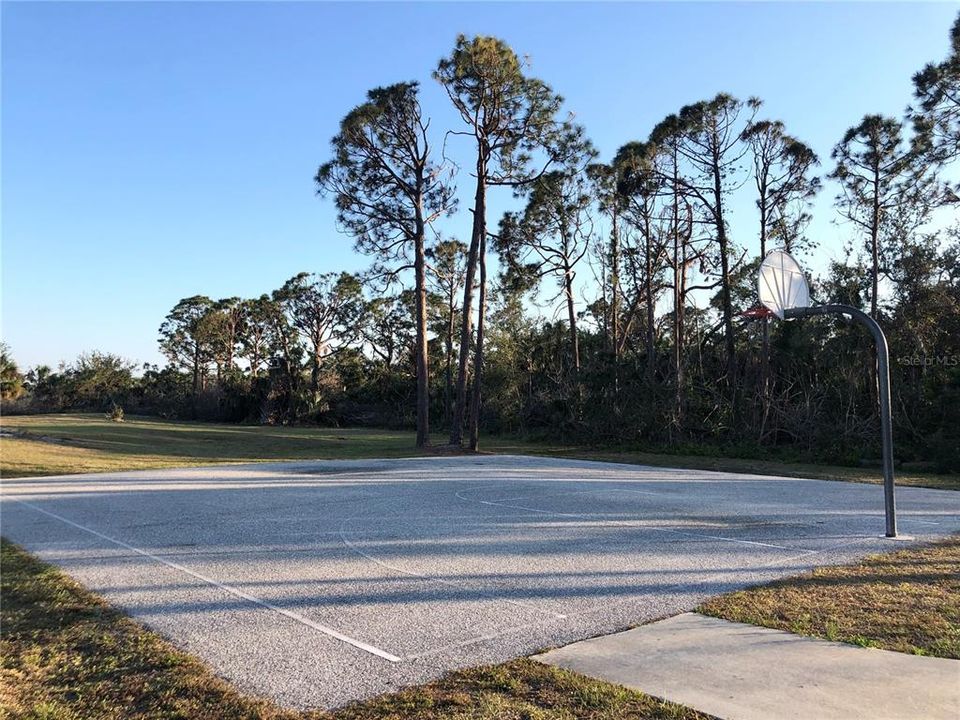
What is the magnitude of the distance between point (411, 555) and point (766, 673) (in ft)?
11.9

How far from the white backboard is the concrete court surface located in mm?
2447

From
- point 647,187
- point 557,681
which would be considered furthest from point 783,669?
point 647,187

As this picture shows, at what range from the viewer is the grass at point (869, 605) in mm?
3912

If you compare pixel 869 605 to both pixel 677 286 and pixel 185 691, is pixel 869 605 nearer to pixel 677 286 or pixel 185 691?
pixel 185 691

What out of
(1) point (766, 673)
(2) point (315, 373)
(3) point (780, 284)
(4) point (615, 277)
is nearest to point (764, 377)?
(4) point (615, 277)

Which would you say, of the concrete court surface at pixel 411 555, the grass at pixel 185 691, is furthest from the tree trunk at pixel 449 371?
the grass at pixel 185 691

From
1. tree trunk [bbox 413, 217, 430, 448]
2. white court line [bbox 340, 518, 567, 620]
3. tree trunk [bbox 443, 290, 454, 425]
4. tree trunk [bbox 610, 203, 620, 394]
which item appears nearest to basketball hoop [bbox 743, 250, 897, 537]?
white court line [bbox 340, 518, 567, 620]

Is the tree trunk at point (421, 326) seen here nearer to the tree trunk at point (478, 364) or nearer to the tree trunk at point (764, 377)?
the tree trunk at point (478, 364)

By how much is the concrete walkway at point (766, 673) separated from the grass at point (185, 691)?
210 mm

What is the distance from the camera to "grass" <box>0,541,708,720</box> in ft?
9.98

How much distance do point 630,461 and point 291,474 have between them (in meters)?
8.73

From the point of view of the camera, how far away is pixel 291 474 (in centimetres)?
1455

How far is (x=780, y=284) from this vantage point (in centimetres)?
759

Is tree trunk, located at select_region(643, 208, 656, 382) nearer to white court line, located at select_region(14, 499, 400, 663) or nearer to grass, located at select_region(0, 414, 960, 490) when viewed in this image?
grass, located at select_region(0, 414, 960, 490)
